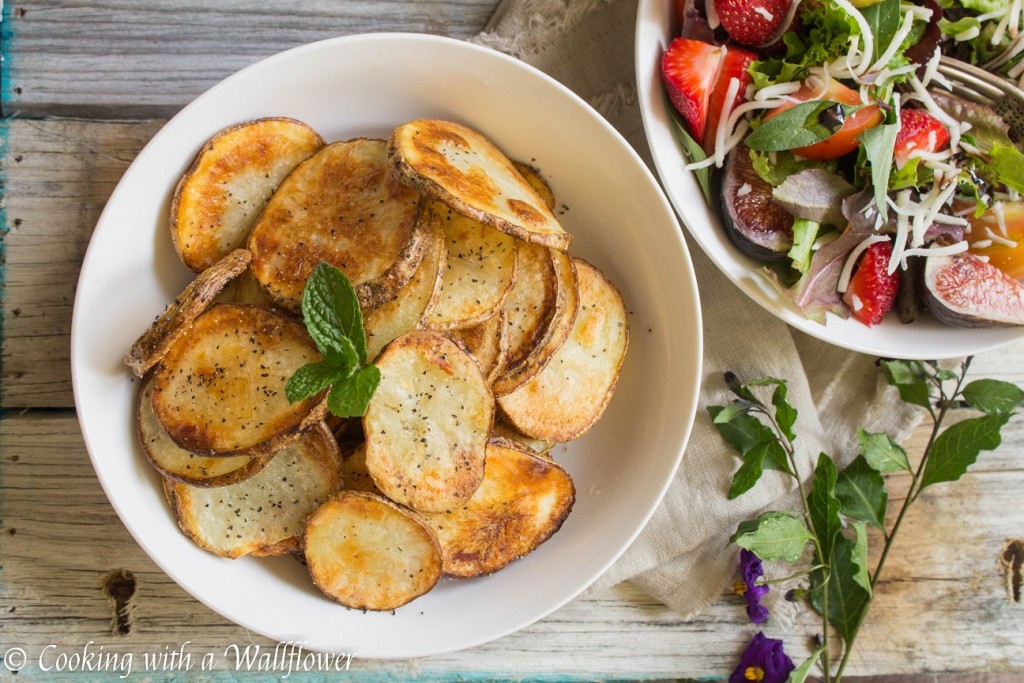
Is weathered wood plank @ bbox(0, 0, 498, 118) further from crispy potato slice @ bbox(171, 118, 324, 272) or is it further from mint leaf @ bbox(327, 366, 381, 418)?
mint leaf @ bbox(327, 366, 381, 418)

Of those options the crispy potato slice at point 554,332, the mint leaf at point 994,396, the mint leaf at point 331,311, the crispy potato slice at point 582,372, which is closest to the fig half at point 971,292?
the mint leaf at point 994,396

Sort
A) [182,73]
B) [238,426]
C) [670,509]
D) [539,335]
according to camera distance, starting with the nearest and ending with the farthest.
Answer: [238,426], [539,335], [182,73], [670,509]

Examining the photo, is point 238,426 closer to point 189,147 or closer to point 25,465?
point 189,147

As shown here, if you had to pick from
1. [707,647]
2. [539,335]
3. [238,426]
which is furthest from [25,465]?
[707,647]

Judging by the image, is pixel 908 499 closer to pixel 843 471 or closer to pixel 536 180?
pixel 843 471

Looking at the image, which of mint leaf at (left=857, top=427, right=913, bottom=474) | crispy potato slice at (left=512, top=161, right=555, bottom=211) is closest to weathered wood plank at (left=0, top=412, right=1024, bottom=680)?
mint leaf at (left=857, top=427, right=913, bottom=474)

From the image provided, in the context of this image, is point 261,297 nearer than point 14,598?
Yes

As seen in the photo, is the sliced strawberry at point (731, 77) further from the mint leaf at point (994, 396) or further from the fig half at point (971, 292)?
the mint leaf at point (994, 396)

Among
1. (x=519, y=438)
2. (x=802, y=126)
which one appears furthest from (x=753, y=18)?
(x=519, y=438)
